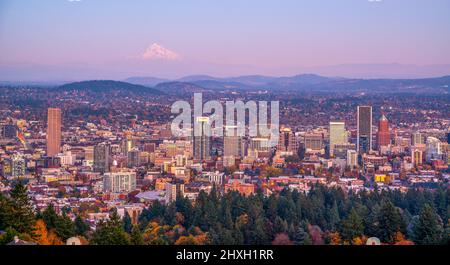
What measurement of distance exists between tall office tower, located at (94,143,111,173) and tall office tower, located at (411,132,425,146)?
666cm

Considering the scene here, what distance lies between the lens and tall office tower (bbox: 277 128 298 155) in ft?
57.0

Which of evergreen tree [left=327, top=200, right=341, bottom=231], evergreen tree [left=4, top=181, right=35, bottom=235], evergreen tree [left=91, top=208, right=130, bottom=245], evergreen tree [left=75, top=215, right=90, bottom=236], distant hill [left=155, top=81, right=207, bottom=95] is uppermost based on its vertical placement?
distant hill [left=155, top=81, right=207, bottom=95]

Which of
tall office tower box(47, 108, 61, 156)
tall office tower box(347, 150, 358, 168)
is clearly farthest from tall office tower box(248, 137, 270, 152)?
tall office tower box(47, 108, 61, 156)

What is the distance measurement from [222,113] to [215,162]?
3.44ft

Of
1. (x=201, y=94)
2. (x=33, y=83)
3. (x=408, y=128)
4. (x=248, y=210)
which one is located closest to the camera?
(x=248, y=210)

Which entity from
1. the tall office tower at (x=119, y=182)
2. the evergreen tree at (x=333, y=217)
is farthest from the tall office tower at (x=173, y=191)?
the evergreen tree at (x=333, y=217)

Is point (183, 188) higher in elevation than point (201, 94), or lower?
lower

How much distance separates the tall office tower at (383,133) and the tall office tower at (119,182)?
5.73m

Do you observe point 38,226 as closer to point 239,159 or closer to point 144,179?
point 144,179

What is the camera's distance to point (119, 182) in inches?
581

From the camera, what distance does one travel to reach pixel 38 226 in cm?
754

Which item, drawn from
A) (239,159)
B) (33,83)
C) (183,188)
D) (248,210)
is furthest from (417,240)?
(239,159)

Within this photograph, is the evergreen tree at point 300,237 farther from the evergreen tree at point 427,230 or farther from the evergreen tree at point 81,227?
the evergreen tree at point 81,227

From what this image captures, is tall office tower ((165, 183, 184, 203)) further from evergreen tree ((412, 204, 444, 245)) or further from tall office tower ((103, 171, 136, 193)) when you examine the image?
evergreen tree ((412, 204, 444, 245))
